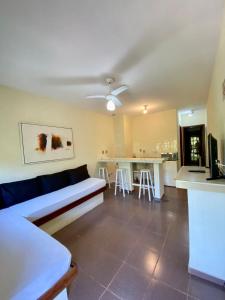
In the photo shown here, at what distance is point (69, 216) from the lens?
2.61m

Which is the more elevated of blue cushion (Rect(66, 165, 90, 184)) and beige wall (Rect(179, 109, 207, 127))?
beige wall (Rect(179, 109, 207, 127))

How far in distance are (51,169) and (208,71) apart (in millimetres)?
3441

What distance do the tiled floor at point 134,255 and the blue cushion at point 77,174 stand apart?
81 cm

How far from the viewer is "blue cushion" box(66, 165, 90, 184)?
3.24m

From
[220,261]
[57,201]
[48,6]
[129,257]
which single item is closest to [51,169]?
[57,201]

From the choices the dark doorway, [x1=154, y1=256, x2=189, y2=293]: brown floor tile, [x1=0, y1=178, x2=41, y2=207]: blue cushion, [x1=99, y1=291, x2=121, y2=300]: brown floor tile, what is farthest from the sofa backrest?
the dark doorway

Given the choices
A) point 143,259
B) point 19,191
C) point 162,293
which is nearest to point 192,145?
point 143,259

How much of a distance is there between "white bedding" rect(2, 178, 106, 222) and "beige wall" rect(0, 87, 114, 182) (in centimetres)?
60

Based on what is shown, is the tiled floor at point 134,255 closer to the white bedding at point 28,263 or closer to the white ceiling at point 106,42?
the white bedding at point 28,263

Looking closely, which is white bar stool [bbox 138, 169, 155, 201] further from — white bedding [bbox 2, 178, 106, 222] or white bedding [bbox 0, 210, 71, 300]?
white bedding [bbox 0, 210, 71, 300]

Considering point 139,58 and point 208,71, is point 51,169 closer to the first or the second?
point 139,58

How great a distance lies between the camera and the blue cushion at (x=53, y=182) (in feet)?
8.91

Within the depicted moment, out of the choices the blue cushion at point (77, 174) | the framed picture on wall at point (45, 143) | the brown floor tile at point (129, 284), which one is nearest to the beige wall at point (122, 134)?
the blue cushion at point (77, 174)

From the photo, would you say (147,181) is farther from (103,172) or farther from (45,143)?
(45,143)
